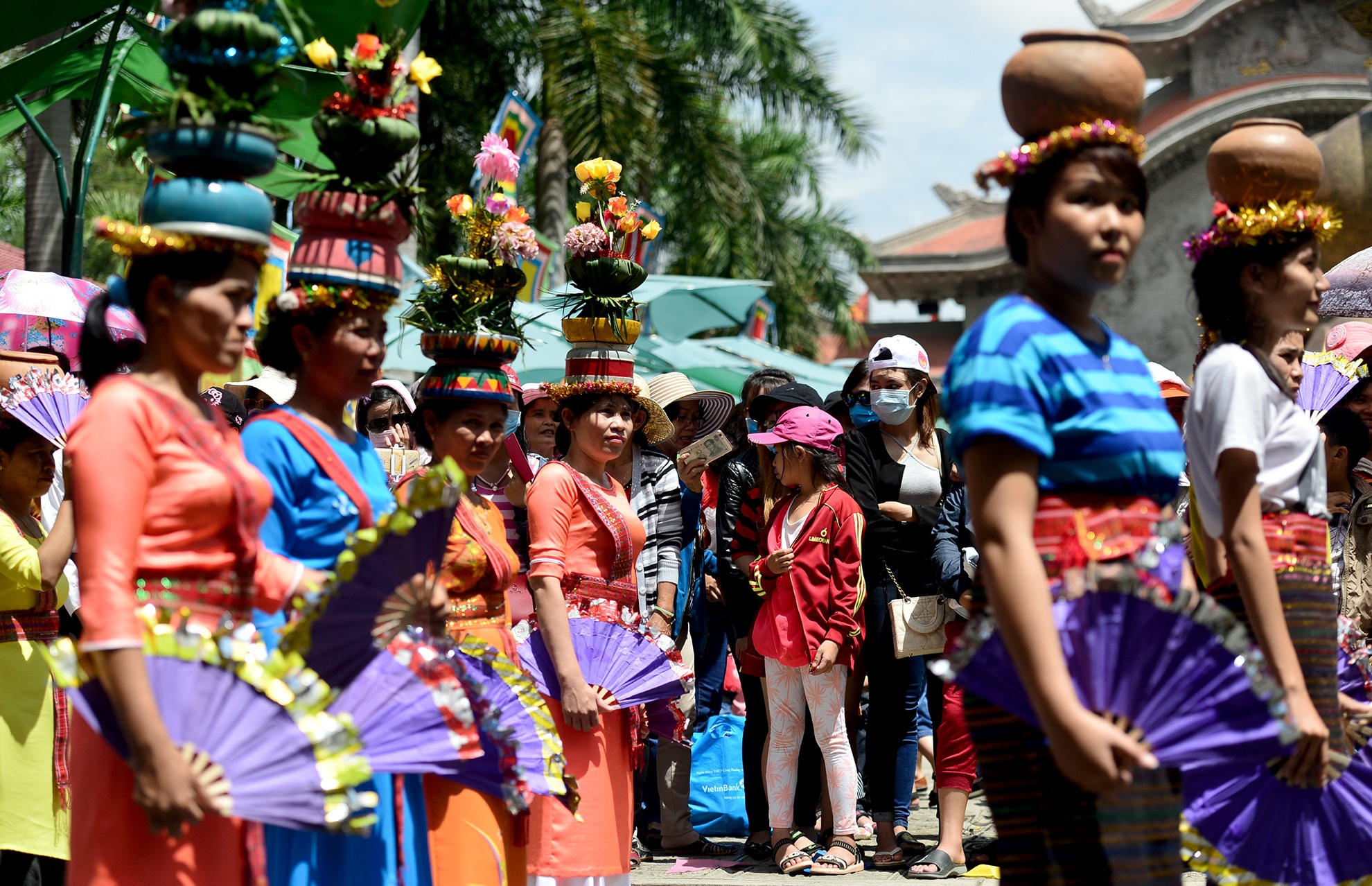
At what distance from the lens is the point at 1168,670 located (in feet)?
7.72

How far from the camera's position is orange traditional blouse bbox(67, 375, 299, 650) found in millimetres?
2373

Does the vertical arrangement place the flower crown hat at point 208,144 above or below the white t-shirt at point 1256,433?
above

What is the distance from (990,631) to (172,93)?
5.90 ft

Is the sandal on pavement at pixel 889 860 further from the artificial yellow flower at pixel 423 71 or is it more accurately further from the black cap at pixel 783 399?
the artificial yellow flower at pixel 423 71

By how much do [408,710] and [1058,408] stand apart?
1394mm

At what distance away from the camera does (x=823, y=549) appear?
6.11m

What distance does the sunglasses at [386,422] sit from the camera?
6.52m

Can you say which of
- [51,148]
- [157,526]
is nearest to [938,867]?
[157,526]

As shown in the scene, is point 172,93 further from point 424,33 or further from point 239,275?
point 424,33

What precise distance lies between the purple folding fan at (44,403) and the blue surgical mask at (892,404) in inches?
131

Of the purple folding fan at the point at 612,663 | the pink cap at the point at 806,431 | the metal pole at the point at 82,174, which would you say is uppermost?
the metal pole at the point at 82,174

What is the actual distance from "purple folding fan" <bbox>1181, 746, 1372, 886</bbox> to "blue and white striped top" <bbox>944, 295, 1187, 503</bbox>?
0.76 metres

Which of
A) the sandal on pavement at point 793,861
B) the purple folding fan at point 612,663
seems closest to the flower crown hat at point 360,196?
the purple folding fan at point 612,663

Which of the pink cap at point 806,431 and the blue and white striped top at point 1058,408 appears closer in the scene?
the blue and white striped top at point 1058,408
